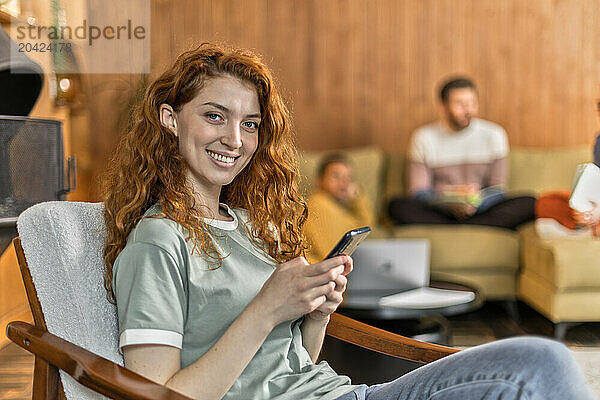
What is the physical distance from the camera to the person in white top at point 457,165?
419 centimetres

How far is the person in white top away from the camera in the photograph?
4.19 meters

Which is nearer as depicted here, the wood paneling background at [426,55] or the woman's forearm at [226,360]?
the woman's forearm at [226,360]

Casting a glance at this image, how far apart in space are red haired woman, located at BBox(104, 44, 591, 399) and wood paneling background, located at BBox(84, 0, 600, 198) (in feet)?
11.8

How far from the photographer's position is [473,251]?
12.7 ft

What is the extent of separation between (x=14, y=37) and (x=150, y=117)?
1.20 metres

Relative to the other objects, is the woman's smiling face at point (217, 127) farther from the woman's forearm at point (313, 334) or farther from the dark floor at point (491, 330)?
the dark floor at point (491, 330)

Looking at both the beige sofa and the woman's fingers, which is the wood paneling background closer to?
the beige sofa

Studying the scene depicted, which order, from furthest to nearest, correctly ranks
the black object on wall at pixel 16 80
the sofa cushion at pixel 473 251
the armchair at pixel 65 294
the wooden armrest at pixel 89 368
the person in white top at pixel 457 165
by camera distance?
1. the person in white top at pixel 457 165
2. the sofa cushion at pixel 473 251
3. the black object on wall at pixel 16 80
4. the armchair at pixel 65 294
5. the wooden armrest at pixel 89 368

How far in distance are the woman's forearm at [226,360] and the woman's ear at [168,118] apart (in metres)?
0.39

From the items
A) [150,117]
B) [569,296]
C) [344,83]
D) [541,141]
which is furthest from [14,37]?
[541,141]

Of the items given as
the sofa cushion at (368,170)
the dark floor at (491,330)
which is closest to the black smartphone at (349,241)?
the dark floor at (491,330)

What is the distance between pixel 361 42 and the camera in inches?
196

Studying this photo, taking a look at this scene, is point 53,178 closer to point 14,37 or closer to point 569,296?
point 14,37

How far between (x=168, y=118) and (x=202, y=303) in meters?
0.36
